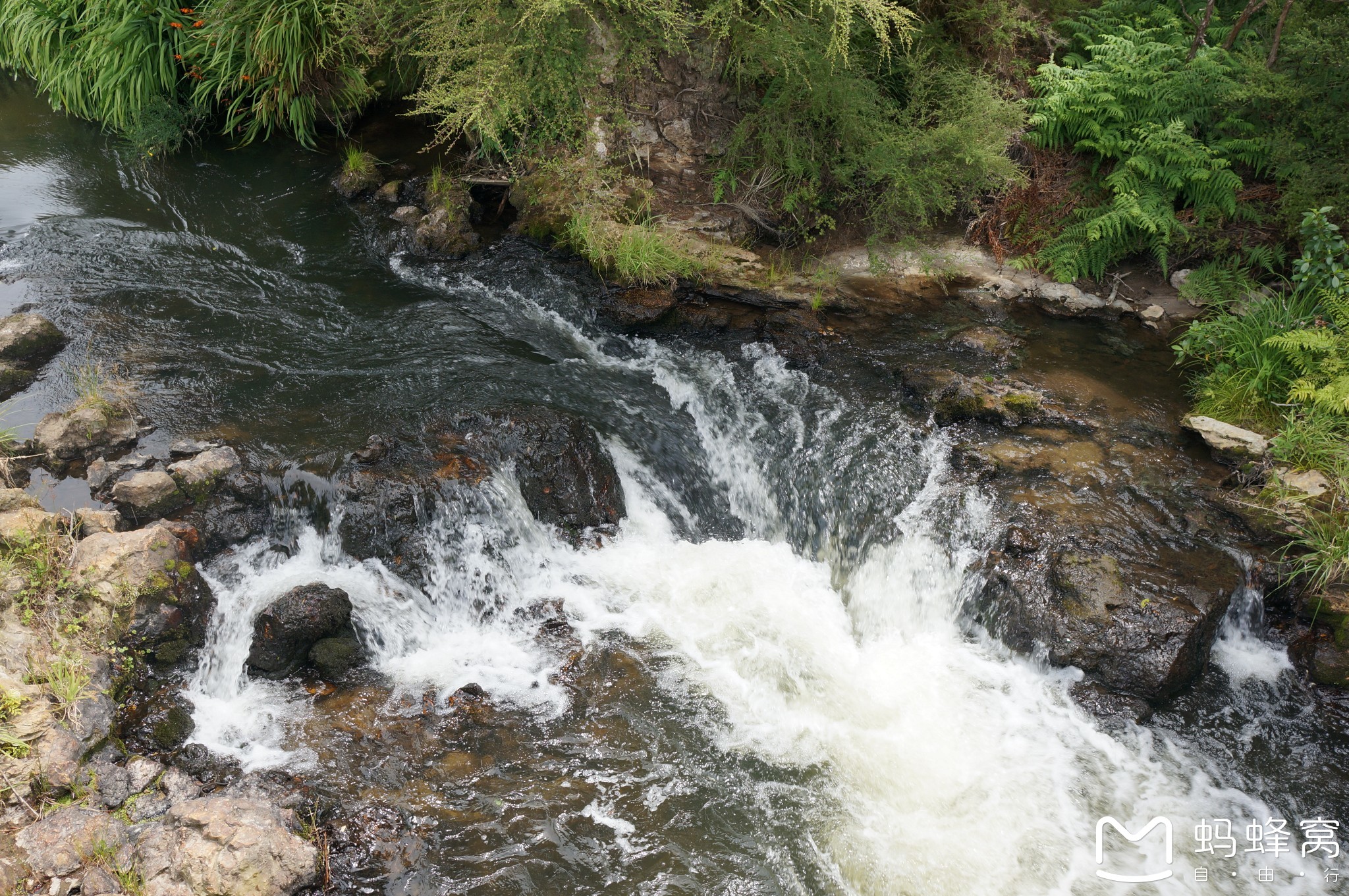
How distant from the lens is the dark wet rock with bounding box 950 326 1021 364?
677cm

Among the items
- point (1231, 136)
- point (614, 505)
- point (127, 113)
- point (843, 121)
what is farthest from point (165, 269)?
point (1231, 136)

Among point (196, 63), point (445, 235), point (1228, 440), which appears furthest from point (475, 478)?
point (196, 63)

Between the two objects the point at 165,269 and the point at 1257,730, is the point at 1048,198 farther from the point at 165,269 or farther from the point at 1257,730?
the point at 165,269

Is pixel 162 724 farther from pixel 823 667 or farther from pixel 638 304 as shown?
pixel 638 304

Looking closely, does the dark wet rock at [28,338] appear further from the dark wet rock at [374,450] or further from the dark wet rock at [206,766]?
the dark wet rock at [206,766]

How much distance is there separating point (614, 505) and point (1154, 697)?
11.6 ft

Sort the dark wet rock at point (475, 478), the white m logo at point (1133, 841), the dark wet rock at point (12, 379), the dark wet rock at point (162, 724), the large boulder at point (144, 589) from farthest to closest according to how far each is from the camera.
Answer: the dark wet rock at point (12, 379)
the dark wet rock at point (475, 478)
the large boulder at point (144, 589)
the dark wet rock at point (162, 724)
the white m logo at point (1133, 841)

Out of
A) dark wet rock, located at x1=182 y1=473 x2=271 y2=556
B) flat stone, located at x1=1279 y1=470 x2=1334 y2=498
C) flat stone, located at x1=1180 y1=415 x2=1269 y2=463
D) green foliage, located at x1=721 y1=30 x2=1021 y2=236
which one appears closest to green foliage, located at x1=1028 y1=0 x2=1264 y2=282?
green foliage, located at x1=721 y1=30 x2=1021 y2=236

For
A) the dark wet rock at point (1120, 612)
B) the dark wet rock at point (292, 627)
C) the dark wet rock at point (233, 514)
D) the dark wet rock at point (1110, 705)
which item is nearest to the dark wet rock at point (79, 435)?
the dark wet rock at point (233, 514)

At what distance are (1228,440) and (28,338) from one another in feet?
28.7

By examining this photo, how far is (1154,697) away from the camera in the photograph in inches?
186

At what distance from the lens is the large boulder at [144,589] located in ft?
14.5

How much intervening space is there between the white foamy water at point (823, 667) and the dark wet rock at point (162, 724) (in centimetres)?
9

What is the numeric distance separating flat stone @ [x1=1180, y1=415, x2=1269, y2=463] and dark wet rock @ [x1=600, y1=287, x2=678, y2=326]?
413 centimetres
